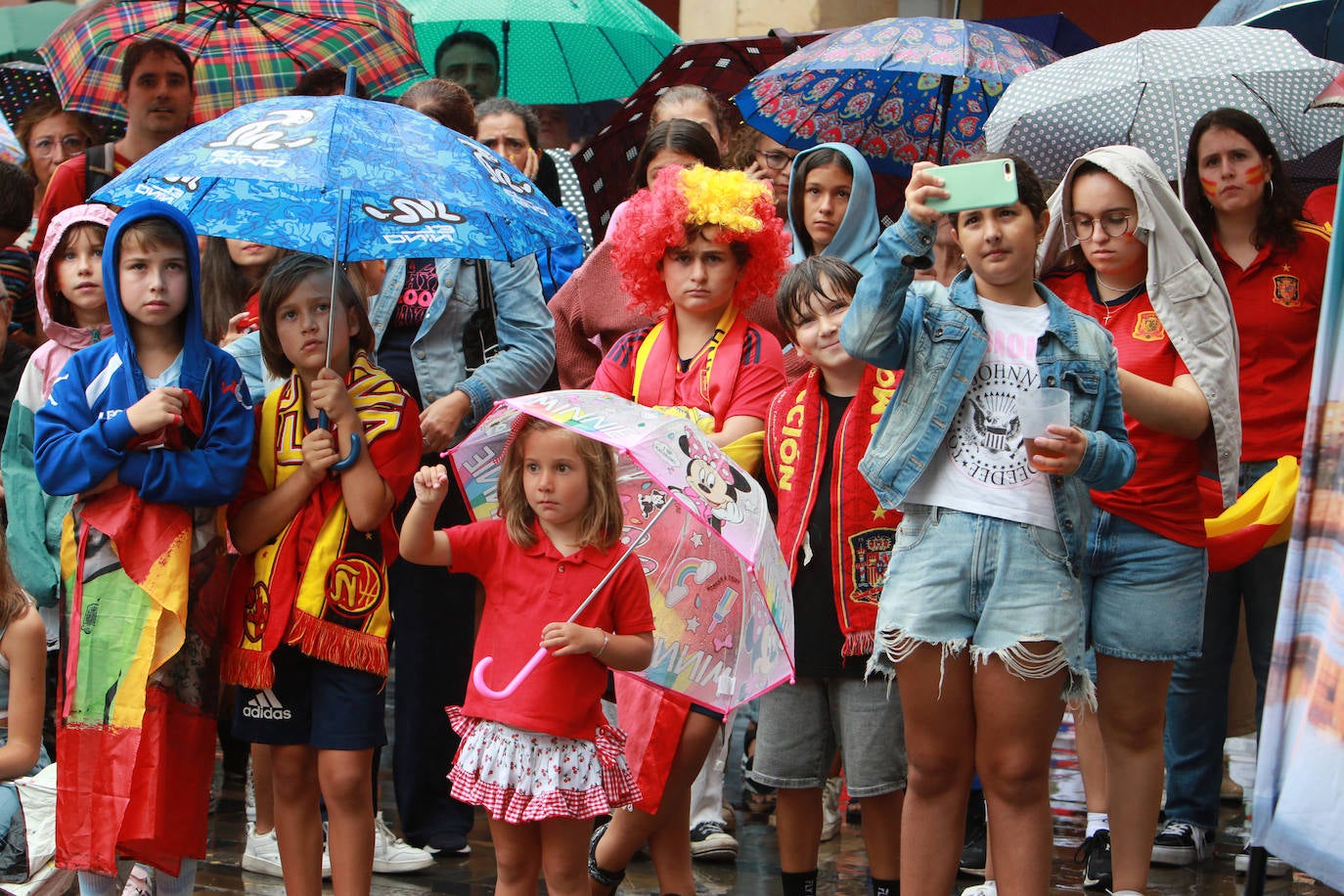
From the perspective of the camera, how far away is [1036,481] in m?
3.84

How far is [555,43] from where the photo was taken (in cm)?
779

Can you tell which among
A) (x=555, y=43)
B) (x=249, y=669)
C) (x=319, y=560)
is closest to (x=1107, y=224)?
(x=319, y=560)

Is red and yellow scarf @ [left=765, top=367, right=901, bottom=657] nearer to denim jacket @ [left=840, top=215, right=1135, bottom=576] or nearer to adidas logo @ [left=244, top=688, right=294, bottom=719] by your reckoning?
denim jacket @ [left=840, top=215, right=1135, bottom=576]

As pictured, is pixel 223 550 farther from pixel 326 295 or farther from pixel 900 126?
pixel 900 126

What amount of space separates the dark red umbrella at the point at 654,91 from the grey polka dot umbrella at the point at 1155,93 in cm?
175

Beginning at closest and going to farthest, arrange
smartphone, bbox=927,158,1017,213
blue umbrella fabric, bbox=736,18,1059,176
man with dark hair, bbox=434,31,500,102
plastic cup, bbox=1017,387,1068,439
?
smartphone, bbox=927,158,1017,213 → plastic cup, bbox=1017,387,1068,439 → blue umbrella fabric, bbox=736,18,1059,176 → man with dark hair, bbox=434,31,500,102

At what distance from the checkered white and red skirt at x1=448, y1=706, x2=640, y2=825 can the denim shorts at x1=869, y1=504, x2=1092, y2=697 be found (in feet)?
2.61

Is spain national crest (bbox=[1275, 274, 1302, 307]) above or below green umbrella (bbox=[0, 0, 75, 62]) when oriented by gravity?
below

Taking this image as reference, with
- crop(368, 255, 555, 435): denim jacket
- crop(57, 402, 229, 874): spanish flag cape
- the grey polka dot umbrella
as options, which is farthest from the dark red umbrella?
crop(57, 402, 229, 874): spanish flag cape

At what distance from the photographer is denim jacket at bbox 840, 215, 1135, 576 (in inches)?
149

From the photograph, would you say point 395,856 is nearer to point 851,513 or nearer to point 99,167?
point 851,513

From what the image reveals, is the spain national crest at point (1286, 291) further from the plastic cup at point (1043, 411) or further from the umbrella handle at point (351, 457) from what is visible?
the umbrella handle at point (351, 457)

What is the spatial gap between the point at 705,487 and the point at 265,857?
2.22 meters

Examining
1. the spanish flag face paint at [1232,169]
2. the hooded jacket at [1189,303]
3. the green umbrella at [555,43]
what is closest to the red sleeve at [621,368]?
the hooded jacket at [1189,303]
